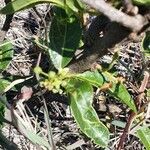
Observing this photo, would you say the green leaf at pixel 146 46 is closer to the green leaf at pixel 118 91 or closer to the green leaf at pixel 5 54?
the green leaf at pixel 118 91

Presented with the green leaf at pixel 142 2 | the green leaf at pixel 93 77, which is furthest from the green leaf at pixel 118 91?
the green leaf at pixel 142 2

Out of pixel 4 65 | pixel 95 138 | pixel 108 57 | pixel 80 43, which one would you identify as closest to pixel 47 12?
pixel 108 57

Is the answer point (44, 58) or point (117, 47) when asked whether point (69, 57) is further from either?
point (44, 58)

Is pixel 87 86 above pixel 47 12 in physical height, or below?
below

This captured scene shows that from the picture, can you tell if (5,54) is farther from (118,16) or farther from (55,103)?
(118,16)

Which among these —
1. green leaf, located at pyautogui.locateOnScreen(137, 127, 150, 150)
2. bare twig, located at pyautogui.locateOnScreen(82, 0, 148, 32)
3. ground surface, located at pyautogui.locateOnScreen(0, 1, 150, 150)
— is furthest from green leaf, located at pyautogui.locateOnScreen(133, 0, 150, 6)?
ground surface, located at pyautogui.locateOnScreen(0, 1, 150, 150)

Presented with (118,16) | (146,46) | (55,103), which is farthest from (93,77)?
(55,103)
